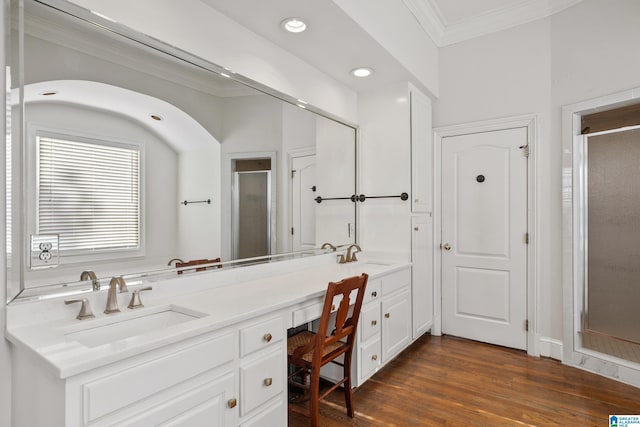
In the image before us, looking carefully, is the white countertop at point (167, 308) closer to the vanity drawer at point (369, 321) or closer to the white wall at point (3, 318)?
the white wall at point (3, 318)

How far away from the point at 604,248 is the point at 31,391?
11.9ft

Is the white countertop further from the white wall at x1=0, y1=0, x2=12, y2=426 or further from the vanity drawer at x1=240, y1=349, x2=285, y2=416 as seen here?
the vanity drawer at x1=240, y1=349, x2=285, y2=416

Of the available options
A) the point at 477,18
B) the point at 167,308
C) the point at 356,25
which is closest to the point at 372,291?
the point at 167,308

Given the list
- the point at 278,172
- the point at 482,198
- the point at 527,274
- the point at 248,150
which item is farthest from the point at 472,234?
the point at 248,150

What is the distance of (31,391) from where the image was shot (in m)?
1.19

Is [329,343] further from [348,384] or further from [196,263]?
[196,263]

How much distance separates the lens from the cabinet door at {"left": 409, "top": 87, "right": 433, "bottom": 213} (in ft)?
10.7

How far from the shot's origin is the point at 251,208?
7.68 feet

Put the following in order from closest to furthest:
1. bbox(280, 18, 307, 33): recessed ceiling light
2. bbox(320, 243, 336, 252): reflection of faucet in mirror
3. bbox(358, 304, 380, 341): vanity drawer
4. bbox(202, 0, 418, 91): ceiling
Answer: bbox(202, 0, 418, 91): ceiling → bbox(280, 18, 307, 33): recessed ceiling light → bbox(358, 304, 380, 341): vanity drawer → bbox(320, 243, 336, 252): reflection of faucet in mirror

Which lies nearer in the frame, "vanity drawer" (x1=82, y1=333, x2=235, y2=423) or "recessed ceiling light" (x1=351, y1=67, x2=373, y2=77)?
"vanity drawer" (x1=82, y1=333, x2=235, y2=423)

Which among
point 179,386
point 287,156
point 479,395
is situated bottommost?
point 479,395

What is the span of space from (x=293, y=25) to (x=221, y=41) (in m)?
0.46

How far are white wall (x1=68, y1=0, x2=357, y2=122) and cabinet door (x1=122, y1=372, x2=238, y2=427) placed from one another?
1575 millimetres

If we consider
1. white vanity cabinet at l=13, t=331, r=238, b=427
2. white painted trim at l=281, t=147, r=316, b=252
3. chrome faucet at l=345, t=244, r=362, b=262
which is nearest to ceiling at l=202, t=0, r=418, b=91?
white painted trim at l=281, t=147, r=316, b=252
